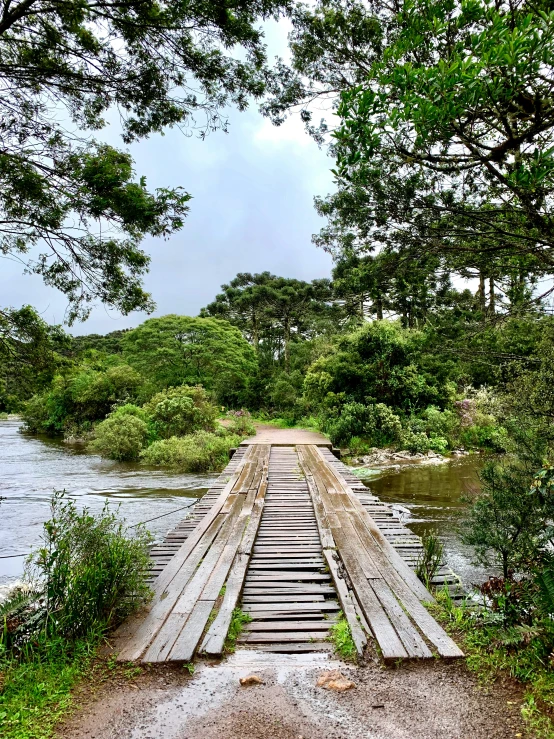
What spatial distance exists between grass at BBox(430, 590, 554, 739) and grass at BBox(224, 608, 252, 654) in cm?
135

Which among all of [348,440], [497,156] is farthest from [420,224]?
[348,440]

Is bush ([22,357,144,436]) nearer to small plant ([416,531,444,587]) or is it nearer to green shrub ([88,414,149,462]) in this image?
green shrub ([88,414,149,462])

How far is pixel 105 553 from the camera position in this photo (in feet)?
10.3

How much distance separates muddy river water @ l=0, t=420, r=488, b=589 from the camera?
674 cm

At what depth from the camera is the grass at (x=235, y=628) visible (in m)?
2.84

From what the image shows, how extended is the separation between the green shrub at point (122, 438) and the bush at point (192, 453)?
52 centimetres

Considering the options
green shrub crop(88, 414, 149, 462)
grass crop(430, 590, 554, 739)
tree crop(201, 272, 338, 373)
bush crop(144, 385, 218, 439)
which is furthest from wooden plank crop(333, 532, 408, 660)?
tree crop(201, 272, 338, 373)

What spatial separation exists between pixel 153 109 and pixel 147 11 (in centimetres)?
84

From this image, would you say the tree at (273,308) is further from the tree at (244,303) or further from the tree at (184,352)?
the tree at (184,352)

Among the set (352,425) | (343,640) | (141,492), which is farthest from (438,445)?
(343,640)

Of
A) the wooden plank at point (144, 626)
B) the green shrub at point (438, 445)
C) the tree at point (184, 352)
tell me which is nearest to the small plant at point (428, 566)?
the wooden plank at point (144, 626)

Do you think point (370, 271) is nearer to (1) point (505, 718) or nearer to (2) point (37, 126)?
(2) point (37, 126)

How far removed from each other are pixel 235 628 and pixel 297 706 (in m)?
0.87

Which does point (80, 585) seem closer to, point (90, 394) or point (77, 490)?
point (77, 490)
